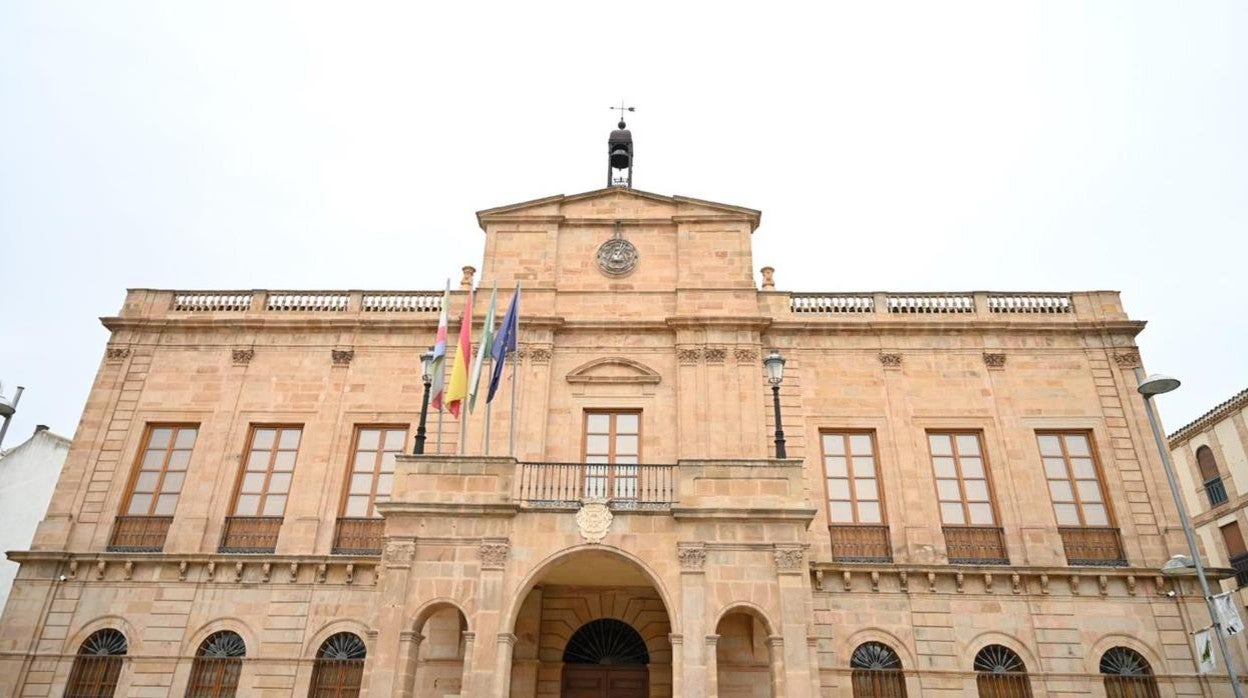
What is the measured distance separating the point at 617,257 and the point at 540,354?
2961 millimetres

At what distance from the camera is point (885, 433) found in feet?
51.8

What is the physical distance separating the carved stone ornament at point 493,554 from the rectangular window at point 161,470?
25.9 feet

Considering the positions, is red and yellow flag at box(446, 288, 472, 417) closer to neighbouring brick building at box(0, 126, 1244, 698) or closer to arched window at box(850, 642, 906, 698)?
neighbouring brick building at box(0, 126, 1244, 698)

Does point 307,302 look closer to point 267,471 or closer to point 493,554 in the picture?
point 267,471

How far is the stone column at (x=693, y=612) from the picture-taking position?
10641 millimetres

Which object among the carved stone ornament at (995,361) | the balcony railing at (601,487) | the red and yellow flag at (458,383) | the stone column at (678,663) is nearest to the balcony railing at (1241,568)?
the carved stone ornament at (995,361)

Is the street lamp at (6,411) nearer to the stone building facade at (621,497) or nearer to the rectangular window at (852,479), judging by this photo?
the stone building facade at (621,497)

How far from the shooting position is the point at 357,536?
1514cm

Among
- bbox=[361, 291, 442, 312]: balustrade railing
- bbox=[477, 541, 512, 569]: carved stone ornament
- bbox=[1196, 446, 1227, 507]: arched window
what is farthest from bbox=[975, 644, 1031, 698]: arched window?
bbox=[1196, 446, 1227, 507]: arched window

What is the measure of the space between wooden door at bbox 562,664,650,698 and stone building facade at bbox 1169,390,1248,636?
18148 mm

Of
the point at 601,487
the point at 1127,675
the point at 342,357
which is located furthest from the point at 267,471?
the point at 1127,675

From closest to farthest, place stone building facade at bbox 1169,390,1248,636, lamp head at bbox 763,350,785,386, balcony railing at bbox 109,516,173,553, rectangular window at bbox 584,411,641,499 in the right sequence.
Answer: lamp head at bbox 763,350,785,386 → balcony railing at bbox 109,516,173,553 → rectangular window at bbox 584,411,641,499 → stone building facade at bbox 1169,390,1248,636

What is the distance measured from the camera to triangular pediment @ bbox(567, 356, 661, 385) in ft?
52.9

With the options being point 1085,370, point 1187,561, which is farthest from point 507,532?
point 1085,370
